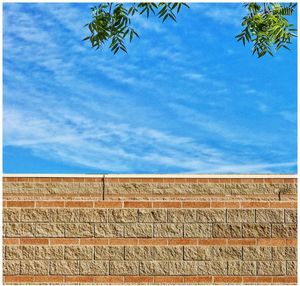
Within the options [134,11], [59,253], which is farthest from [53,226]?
[134,11]

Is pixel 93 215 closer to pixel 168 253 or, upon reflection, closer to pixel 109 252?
pixel 109 252

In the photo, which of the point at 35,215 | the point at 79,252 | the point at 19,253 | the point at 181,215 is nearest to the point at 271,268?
the point at 181,215

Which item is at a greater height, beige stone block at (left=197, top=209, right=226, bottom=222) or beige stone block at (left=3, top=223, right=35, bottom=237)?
beige stone block at (left=197, top=209, right=226, bottom=222)

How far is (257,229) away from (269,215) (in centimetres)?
30

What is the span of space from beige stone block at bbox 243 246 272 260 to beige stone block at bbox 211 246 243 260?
94 millimetres

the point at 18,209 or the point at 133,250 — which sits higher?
the point at 18,209

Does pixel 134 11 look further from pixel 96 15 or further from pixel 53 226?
pixel 53 226

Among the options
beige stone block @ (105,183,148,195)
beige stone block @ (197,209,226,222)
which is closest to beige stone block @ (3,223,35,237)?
beige stone block @ (197,209,226,222)

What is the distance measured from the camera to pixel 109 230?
9.61 meters

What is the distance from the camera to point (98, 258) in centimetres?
960

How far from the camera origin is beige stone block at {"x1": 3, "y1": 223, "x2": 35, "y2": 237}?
9.70 meters

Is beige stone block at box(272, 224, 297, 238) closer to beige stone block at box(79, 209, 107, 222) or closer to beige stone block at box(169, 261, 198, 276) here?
beige stone block at box(169, 261, 198, 276)

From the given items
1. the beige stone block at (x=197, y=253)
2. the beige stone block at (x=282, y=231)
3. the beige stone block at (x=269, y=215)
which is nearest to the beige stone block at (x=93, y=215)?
the beige stone block at (x=197, y=253)

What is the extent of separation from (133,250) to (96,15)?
535cm
